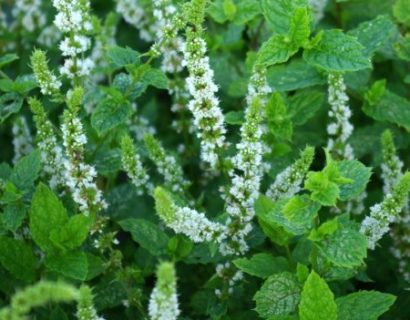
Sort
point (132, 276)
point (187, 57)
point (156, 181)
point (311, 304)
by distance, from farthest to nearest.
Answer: point (156, 181), point (132, 276), point (187, 57), point (311, 304)

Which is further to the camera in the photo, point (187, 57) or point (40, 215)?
point (40, 215)

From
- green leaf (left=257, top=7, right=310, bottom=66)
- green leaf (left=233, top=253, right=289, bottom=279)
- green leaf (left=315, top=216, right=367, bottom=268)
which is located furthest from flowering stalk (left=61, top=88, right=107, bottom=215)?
green leaf (left=315, top=216, right=367, bottom=268)

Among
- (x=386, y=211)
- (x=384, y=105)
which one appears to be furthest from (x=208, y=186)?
(x=386, y=211)

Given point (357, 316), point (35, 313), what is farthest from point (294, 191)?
point (35, 313)

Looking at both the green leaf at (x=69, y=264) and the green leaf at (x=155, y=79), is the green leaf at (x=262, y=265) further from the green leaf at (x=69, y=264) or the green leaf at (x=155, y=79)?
the green leaf at (x=155, y=79)

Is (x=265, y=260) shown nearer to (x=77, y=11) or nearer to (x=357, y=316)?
(x=357, y=316)

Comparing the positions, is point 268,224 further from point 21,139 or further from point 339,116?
point 21,139

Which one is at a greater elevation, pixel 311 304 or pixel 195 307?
pixel 195 307
